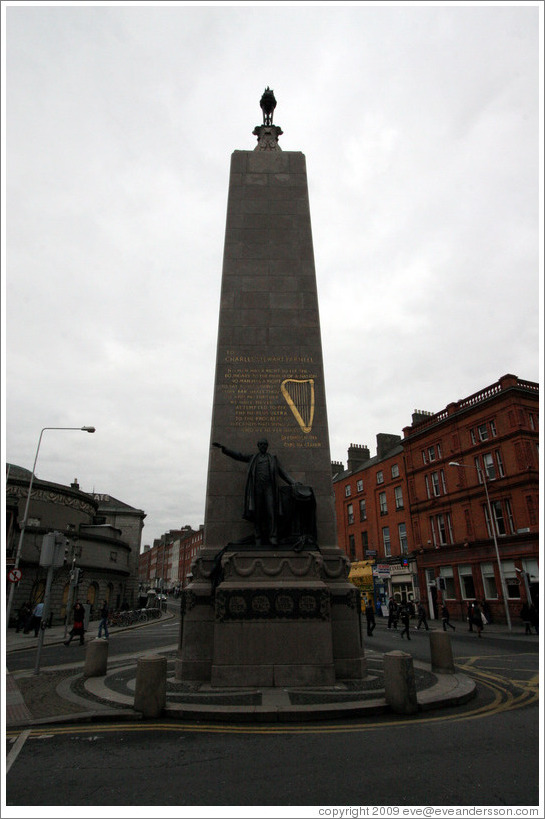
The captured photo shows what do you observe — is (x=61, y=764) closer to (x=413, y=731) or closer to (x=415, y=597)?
(x=413, y=731)

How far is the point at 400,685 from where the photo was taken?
7664 millimetres

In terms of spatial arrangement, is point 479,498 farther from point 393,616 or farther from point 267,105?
point 267,105

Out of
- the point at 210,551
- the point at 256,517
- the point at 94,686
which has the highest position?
the point at 256,517

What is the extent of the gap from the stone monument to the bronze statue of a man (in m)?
0.03

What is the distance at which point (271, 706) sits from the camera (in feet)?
25.4

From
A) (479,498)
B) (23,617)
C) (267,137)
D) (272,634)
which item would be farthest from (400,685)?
(479,498)

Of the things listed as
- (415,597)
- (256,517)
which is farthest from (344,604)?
(415,597)

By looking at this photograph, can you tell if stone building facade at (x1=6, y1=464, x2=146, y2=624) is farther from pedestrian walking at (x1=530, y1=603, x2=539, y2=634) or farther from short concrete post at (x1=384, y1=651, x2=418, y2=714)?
short concrete post at (x1=384, y1=651, x2=418, y2=714)

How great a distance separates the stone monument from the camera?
971 cm

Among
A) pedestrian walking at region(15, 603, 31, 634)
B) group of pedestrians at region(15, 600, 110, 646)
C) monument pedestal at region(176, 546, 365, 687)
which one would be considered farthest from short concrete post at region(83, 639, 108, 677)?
pedestrian walking at region(15, 603, 31, 634)

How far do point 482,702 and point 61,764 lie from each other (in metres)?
7.16

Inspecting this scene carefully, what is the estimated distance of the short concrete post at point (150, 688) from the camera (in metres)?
7.64

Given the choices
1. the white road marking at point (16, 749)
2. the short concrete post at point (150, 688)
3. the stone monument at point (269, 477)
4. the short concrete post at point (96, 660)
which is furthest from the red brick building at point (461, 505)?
the white road marking at point (16, 749)

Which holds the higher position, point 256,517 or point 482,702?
point 256,517
